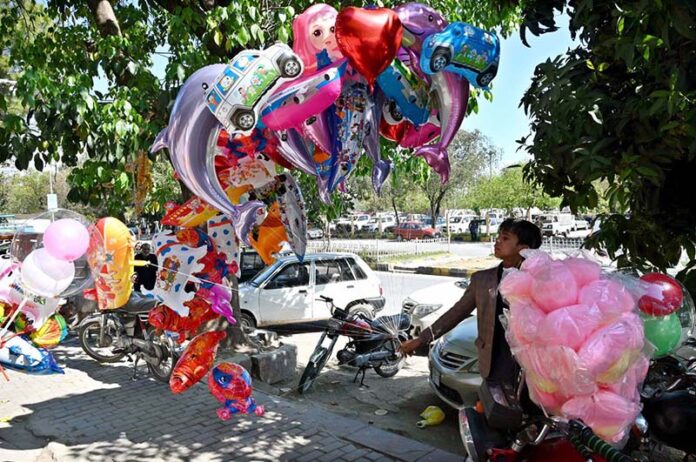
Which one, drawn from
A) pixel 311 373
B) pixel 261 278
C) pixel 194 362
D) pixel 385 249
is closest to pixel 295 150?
pixel 194 362

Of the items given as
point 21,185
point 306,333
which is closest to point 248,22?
point 306,333

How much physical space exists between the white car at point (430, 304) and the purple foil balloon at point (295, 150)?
13.0 feet

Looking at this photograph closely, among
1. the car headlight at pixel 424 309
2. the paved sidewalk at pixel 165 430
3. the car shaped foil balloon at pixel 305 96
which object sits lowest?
the paved sidewalk at pixel 165 430

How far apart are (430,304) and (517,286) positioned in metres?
5.51

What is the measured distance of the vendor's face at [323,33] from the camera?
10.9 feet

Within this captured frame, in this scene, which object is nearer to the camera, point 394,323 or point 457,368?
point 457,368

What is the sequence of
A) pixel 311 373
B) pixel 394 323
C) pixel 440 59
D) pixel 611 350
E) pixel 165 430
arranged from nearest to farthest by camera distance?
pixel 611 350 < pixel 440 59 < pixel 165 430 < pixel 311 373 < pixel 394 323

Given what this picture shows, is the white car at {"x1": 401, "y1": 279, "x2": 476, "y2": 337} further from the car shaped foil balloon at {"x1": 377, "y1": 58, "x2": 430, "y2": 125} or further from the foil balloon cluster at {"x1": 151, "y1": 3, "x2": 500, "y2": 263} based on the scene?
the car shaped foil balloon at {"x1": 377, "y1": 58, "x2": 430, "y2": 125}

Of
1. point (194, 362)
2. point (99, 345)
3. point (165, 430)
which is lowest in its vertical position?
point (165, 430)

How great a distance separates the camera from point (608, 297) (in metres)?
2.15

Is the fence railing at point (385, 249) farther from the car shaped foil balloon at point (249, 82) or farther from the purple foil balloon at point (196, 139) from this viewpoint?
the car shaped foil balloon at point (249, 82)

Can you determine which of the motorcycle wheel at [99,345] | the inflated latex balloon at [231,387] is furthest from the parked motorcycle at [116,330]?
the inflated latex balloon at [231,387]

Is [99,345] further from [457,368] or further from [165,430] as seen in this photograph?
[457,368]

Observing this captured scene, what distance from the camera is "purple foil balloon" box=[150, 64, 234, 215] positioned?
3387 millimetres
